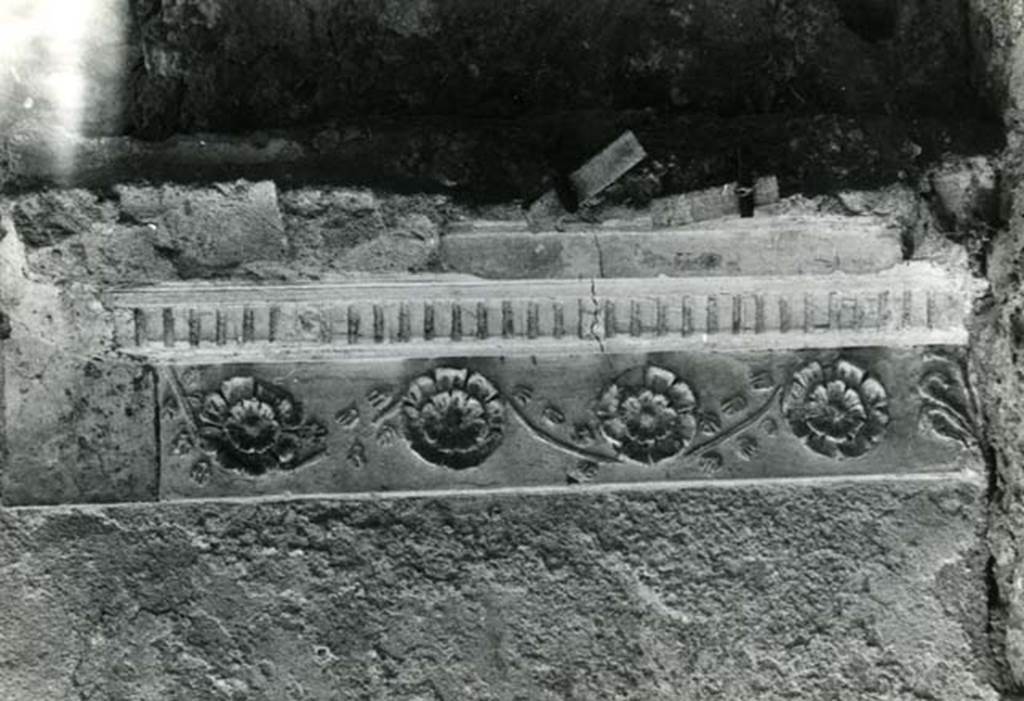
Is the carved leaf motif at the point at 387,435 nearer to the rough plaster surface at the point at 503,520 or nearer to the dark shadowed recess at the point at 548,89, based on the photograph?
the rough plaster surface at the point at 503,520

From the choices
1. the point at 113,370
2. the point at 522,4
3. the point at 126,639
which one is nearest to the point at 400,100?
the point at 522,4

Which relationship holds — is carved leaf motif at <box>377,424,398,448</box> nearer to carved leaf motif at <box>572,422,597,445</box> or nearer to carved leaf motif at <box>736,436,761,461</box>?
carved leaf motif at <box>572,422,597,445</box>

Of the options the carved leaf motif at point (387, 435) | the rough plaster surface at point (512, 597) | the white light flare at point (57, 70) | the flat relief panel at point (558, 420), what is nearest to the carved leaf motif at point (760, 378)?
the flat relief panel at point (558, 420)

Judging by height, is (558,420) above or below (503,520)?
above

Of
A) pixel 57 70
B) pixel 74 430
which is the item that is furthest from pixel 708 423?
pixel 57 70

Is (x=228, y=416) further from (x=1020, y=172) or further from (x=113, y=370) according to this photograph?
(x=1020, y=172)

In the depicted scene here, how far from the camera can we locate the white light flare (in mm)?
2252

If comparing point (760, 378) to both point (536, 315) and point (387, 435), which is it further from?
point (387, 435)

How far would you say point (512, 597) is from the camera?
2.39 metres

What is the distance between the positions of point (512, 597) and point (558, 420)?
0.41 metres

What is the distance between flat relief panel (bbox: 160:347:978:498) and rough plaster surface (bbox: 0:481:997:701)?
6 cm

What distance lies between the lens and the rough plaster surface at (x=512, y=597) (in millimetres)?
2354

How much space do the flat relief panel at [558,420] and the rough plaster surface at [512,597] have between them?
6 cm

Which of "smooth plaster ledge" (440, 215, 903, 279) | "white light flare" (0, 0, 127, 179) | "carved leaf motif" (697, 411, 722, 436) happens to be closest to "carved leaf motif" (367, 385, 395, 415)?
"smooth plaster ledge" (440, 215, 903, 279)
